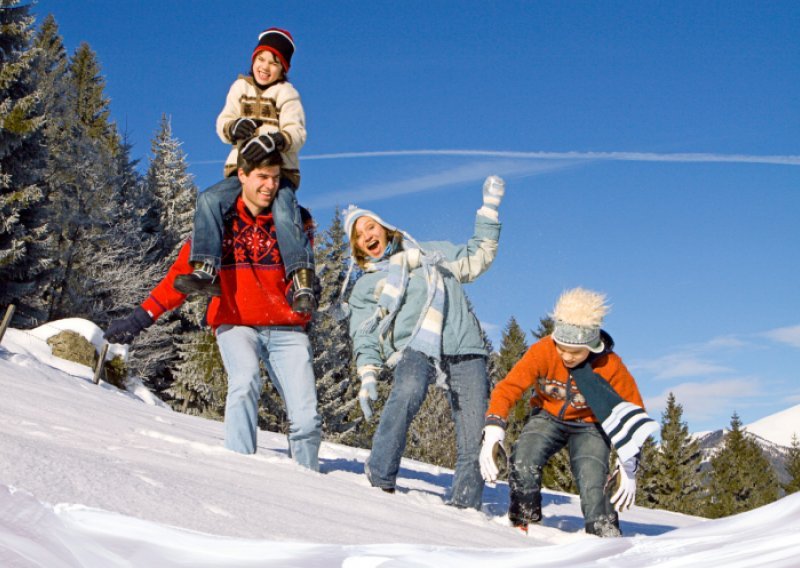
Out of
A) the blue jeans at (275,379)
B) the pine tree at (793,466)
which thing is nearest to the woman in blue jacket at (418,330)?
the blue jeans at (275,379)

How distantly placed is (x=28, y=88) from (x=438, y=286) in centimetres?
1859

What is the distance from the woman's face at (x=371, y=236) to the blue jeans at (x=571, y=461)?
1376mm

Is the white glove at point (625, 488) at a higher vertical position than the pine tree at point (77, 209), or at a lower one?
lower

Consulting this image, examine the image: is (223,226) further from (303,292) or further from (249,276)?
(303,292)

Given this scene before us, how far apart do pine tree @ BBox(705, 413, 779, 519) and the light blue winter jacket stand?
41.2m

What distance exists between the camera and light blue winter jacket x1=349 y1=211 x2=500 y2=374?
468cm

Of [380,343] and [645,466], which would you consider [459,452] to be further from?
[645,466]

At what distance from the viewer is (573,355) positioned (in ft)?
14.2

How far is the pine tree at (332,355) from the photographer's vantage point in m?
28.8

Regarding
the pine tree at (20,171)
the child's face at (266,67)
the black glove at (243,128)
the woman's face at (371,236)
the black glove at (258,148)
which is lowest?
the woman's face at (371,236)

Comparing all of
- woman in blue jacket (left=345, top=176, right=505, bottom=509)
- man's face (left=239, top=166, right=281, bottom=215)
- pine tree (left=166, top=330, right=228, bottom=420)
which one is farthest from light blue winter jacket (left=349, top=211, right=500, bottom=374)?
pine tree (left=166, top=330, right=228, bottom=420)

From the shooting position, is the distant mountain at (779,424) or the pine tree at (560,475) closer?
the pine tree at (560,475)

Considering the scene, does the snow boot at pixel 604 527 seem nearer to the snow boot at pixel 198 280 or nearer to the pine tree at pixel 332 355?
the snow boot at pixel 198 280

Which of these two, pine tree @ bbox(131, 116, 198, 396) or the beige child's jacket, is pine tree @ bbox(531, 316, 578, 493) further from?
the beige child's jacket
